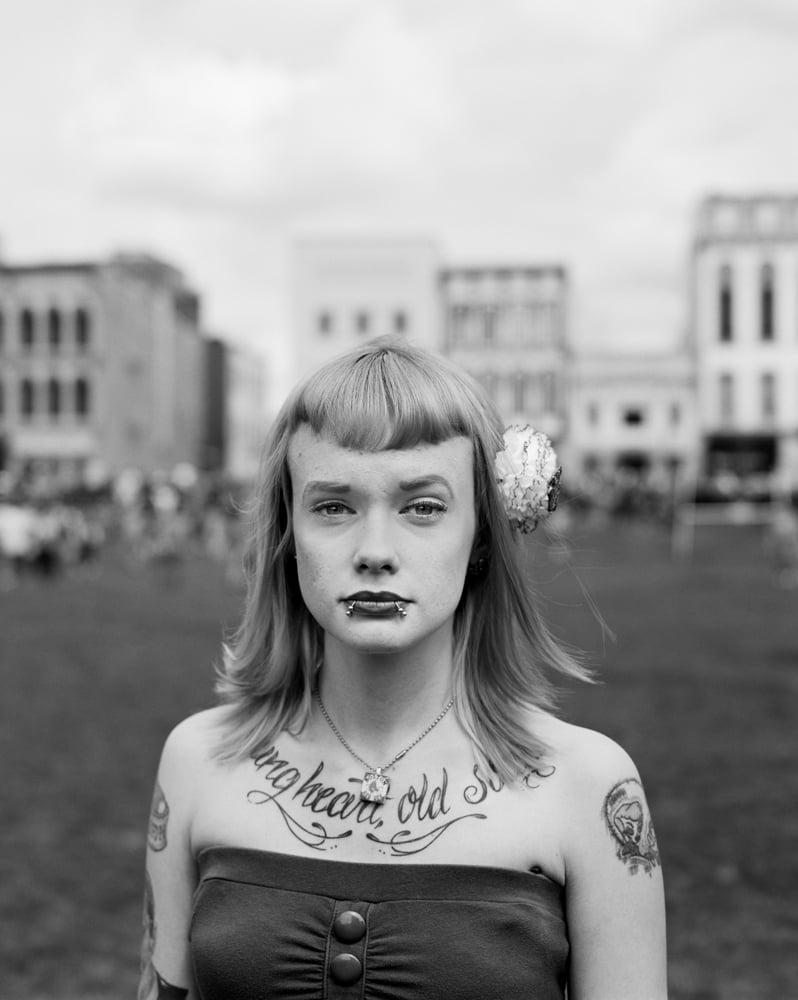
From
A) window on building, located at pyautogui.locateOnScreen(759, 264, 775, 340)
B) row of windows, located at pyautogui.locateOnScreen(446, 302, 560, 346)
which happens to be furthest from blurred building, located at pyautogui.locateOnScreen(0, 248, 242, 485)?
window on building, located at pyautogui.locateOnScreen(759, 264, 775, 340)

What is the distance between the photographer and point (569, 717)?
9.06 m

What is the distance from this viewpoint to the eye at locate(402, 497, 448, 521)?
6.22 ft

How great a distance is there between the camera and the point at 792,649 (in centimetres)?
1268

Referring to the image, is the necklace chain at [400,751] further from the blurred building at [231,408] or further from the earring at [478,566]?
the blurred building at [231,408]

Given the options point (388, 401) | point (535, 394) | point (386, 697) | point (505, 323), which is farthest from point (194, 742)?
point (535, 394)

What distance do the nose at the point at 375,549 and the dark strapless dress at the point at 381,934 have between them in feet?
1.47

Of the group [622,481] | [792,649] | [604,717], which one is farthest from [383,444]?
[622,481]

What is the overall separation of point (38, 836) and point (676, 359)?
5502 centimetres

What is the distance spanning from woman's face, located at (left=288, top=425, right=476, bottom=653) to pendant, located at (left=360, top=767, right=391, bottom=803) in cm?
21

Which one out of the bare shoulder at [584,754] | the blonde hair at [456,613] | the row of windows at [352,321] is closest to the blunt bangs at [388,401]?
the blonde hair at [456,613]

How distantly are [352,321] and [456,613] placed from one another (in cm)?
5781

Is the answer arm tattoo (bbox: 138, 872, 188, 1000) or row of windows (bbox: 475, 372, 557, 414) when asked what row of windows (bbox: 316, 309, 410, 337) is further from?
arm tattoo (bbox: 138, 872, 188, 1000)

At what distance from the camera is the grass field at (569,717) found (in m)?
5.20

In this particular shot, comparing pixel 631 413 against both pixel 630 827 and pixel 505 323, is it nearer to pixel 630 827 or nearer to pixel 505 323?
pixel 505 323
